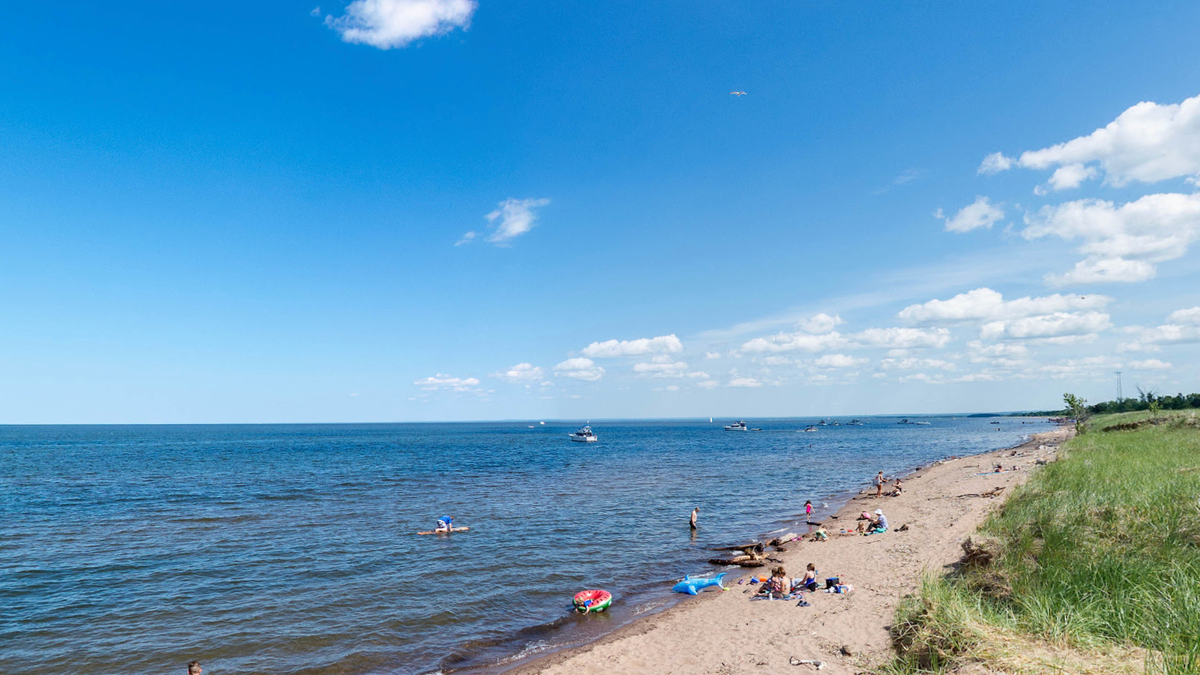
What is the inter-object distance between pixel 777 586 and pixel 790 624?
3.05 meters

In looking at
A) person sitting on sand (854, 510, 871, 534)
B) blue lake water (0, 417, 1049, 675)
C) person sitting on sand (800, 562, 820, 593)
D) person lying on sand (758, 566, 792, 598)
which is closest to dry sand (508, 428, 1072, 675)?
person sitting on sand (800, 562, 820, 593)

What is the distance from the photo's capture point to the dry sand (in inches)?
542

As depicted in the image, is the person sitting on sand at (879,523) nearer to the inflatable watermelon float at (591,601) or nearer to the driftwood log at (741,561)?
the driftwood log at (741,561)

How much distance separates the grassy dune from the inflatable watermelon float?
1024 centimetres

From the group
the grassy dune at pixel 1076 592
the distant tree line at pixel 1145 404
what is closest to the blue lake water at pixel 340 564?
the grassy dune at pixel 1076 592

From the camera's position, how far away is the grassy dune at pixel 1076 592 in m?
7.98

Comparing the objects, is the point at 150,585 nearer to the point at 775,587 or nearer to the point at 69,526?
the point at 69,526

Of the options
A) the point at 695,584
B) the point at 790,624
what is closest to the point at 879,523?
the point at 695,584

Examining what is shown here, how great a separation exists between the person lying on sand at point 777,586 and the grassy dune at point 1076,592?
19.6ft

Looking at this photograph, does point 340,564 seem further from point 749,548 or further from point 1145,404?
point 1145,404

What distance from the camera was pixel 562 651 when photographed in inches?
644

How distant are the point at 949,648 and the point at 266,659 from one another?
694 inches

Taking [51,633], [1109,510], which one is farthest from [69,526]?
[1109,510]

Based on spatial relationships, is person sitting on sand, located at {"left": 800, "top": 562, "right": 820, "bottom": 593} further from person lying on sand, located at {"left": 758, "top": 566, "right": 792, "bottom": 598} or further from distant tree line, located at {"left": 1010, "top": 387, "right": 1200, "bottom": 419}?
distant tree line, located at {"left": 1010, "top": 387, "right": 1200, "bottom": 419}
